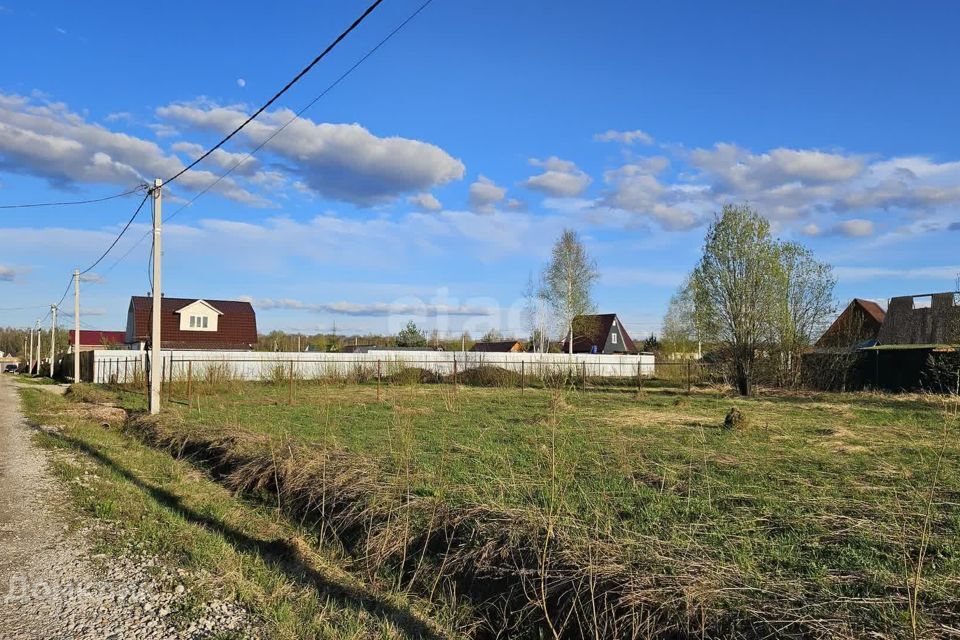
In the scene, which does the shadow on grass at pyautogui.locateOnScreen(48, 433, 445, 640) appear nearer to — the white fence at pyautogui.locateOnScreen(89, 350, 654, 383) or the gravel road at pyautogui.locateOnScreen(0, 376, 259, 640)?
the gravel road at pyautogui.locateOnScreen(0, 376, 259, 640)

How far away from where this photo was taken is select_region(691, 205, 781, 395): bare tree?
23734 mm

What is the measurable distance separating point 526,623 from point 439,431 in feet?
22.6

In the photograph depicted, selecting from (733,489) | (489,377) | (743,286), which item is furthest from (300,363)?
(733,489)

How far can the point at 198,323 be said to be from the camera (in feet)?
135

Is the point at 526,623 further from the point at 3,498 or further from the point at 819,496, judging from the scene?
the point at 3,498

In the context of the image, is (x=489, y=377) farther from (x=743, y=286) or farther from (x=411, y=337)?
(x=411, y=337)

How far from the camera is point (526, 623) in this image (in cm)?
441

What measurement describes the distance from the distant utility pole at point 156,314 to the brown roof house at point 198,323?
24975mm

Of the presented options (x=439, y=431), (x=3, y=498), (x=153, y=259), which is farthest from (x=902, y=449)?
(x=153, y=259)

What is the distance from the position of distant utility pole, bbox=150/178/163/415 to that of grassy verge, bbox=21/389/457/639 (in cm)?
561

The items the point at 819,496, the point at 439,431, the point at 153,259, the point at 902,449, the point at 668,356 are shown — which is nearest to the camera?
the point at 819,496

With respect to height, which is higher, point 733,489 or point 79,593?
point 733,489

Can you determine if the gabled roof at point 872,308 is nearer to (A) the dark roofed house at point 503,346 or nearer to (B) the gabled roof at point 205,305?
(A) the dark roofed house at point 503,346

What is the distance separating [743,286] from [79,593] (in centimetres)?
2343
